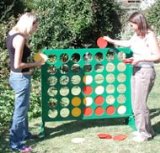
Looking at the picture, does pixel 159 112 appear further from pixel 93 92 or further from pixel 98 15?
pixel 98 15

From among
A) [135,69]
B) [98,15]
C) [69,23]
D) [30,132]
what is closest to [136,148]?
[135,69]

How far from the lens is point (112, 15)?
13484 mm

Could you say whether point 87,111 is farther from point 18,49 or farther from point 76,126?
point 18,49

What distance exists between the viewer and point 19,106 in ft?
17.8

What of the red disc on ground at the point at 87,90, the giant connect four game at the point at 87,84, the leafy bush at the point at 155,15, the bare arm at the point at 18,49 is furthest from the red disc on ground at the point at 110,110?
the leafy bush at the point at 155,15

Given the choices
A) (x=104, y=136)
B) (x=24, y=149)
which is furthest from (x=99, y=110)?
(x=24, y=149)

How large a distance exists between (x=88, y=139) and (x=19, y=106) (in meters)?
1.09

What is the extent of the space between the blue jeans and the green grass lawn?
181 millimetres

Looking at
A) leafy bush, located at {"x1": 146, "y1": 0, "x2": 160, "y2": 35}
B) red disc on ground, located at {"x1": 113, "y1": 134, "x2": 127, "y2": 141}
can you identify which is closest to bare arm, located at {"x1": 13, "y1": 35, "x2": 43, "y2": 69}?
red disc on ground, located at {"x1": 113, "y1": 134, "x2": 127, "y2": 141}

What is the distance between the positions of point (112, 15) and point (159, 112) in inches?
266

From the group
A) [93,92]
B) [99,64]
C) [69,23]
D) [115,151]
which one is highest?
[69,23]

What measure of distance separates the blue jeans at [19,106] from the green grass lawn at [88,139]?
0.60ft

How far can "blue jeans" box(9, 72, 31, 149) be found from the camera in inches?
209

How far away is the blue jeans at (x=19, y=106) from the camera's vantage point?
5301 millimetres
